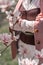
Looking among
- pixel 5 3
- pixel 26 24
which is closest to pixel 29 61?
pixel 26 24

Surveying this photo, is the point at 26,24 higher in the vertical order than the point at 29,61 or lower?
higher

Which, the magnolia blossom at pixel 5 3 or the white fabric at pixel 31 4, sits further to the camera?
the magnolia blossom at pixel 5 3

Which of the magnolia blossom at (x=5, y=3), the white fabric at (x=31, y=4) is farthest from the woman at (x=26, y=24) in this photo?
the magnolia blossom at (x=5, y=3)

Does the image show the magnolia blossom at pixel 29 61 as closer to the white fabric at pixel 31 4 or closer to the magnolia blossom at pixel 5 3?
the white fabric at pixel 31 4

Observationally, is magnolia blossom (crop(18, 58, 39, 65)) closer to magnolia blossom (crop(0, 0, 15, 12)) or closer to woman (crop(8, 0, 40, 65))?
woman (crop(8, 0, 40, 65))

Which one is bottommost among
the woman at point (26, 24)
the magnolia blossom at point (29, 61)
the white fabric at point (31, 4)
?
the magnolia blossom at point (29, 61)

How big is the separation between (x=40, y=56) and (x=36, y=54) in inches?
0.6

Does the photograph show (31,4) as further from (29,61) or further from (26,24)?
(29,61)

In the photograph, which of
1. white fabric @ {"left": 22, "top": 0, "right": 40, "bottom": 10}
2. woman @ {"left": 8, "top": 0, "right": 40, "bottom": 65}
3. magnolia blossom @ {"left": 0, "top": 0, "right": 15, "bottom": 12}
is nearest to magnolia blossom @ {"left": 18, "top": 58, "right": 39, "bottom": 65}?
woman @ {"left": 8, "top": 0, "right": 40, "bottom": 65}

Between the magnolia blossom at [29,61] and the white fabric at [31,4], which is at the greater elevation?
the white fabric at [31,4]

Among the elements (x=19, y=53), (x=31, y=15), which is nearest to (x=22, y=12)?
(x=31, y=15)

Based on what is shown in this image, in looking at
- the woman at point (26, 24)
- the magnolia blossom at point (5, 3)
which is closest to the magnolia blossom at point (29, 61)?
the woman at point (26, 24)

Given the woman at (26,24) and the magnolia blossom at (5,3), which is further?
the magnolia blossom at (5,3)

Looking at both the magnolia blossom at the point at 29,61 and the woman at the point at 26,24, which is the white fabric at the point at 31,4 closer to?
the woman at the point at 26,24
